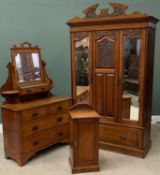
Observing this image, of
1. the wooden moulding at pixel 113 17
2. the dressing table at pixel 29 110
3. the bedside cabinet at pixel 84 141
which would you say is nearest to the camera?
the bedside cabinet at pixel 84 141

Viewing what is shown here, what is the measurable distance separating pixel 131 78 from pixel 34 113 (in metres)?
1.36

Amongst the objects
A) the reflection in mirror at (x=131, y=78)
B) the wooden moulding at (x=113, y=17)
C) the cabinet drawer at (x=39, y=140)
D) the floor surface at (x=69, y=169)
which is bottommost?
the floor surface at (x=69, y=169)

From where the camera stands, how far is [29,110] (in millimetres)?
2926

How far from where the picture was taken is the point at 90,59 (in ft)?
10.6

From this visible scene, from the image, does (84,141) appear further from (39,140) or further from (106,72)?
(106,72)

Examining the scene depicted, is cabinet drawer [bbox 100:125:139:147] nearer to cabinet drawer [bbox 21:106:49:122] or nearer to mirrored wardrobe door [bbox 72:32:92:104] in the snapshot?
mirrored wardrobe door [bbox 72:32:92:104]

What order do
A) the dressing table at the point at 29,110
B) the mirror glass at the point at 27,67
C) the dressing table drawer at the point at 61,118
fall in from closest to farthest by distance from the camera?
the dressing table at the point at 29,110, the mirror glass at the point at 27,67, the dressing table drawer at the point at 61,118

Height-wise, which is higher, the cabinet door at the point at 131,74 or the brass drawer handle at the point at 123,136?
the cabinet door at the point at 131,74

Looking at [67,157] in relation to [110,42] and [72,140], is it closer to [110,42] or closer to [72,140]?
[72,140]

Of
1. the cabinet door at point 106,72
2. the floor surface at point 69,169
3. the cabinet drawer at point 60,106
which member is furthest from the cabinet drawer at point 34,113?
the cabinet door at point 106,72

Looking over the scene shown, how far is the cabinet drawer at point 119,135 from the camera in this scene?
3.12 metres

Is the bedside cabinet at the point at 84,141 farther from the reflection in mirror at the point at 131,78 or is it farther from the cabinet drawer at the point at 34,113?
the reflection in mirror at the point at 131,78

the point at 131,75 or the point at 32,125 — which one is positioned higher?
the point at 131,75

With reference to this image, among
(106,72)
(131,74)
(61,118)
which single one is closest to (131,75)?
(131,74)
